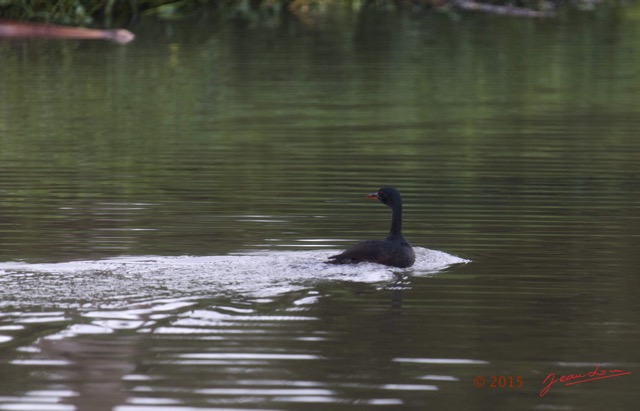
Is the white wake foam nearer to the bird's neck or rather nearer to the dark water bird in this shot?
the dark water bird

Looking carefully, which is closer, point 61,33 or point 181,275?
point 181,275

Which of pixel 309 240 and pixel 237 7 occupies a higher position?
pixel 237 7

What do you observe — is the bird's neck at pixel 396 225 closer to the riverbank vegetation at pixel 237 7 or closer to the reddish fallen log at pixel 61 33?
the reddish fallen log at pixel 61 33

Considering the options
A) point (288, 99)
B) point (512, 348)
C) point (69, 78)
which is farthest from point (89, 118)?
point (512, 348)

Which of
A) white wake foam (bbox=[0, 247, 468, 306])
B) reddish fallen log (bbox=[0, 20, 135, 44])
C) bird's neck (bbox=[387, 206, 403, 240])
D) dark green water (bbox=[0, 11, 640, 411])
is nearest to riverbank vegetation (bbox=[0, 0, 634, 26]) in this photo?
reddish fallen log (bbox=[0, 20, 135, 44])

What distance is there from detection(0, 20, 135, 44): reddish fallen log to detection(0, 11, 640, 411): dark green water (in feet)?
27.1

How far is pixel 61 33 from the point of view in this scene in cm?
4019

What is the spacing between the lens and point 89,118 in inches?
991

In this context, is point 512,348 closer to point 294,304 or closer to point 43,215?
point 294,304

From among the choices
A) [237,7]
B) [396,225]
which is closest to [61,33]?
[237,7]

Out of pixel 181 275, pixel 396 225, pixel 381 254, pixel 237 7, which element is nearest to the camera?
pixel 181 275

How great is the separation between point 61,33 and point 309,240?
1082 inches

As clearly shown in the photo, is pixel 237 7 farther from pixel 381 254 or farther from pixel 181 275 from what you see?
pixel 181 275

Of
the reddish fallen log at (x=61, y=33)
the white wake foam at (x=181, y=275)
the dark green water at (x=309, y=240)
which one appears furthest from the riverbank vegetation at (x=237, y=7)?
the white wake foam at (x=181, y=275)
